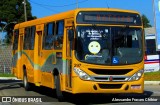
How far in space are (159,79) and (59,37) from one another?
12.7 m

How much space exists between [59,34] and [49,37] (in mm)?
1213

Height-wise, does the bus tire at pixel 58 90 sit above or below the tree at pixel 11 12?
below

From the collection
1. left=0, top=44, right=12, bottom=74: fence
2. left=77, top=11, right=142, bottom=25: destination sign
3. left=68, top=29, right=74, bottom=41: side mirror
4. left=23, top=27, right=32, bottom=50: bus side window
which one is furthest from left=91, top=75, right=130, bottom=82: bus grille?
left=0, top=44, right=12, bottom=74: fence

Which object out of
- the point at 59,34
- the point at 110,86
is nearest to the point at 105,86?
the point at 110,86

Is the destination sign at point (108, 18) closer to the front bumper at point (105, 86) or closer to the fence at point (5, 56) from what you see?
the front bumper at point (105, 86)

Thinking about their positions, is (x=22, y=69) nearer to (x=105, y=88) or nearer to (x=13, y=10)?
(x=105, y=88)

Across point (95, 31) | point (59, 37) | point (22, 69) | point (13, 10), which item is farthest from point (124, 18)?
point (13, 10)

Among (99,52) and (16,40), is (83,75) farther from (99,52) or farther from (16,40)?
(16,40)

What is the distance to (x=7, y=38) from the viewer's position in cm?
8075

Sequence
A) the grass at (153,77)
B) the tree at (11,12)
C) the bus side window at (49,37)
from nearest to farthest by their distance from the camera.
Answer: the bus side window at (49,37)
the grass at (153,77)
the tree at (11,12)

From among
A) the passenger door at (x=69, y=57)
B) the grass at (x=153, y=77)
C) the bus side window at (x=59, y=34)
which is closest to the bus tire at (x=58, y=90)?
the passenger door at (x=69, y=57)

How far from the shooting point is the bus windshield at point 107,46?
45.4ft

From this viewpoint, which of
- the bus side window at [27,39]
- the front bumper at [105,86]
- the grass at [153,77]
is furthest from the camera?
the grass at [153,77]

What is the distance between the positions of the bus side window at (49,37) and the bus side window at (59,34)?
0.48 meters
